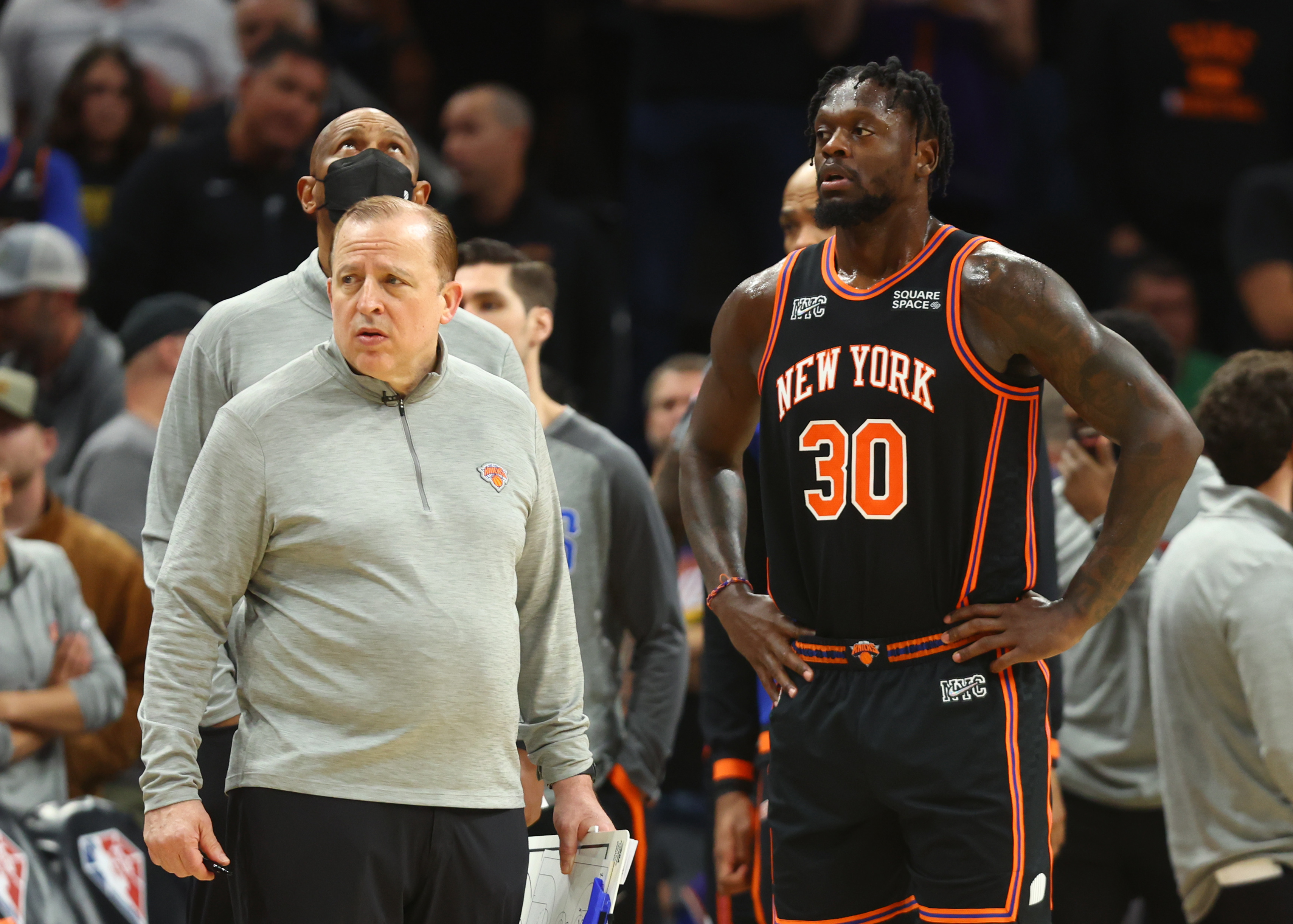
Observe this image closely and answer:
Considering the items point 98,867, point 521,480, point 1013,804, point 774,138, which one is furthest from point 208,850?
point 774,138

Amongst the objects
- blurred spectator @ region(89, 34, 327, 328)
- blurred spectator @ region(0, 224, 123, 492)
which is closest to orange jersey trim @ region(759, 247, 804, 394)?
blurred spectator @ region(89, 34, 327, 328)

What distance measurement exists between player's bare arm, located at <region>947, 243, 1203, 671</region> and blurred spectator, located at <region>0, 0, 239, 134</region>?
5.79 meters

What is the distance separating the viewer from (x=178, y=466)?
130 inches

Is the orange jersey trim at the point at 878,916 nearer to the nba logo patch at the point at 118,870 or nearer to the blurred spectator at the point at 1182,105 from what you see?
the nba logo patch at the point at 118,870

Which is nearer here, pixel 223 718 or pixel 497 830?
pixel 497 830

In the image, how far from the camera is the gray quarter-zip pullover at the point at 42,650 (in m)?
4.93

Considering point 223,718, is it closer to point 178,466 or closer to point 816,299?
point 178,466

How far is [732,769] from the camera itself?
4.11 meters

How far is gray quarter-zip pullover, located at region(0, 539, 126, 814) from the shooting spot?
4934 mm

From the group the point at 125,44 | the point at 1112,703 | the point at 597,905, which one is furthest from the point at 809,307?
the point at 125,44

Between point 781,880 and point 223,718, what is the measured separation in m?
1.07

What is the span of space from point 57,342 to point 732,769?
3704 millimetres

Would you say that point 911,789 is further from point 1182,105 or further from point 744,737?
point 1182,105

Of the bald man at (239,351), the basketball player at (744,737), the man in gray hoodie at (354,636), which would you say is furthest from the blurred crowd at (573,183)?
the man in gray hoodie at (354,636)
